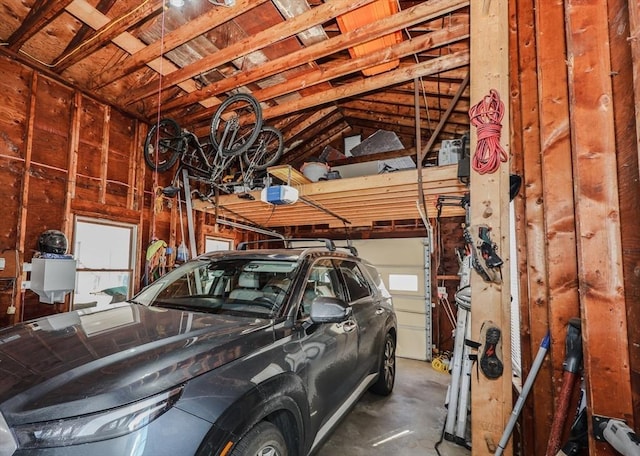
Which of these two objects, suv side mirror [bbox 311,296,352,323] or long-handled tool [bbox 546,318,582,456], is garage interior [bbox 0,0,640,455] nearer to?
long-handled tool [bbox 546,318,582,456]

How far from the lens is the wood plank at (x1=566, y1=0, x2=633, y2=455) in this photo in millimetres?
1397

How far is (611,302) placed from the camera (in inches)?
55.8

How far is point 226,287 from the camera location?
234 cm

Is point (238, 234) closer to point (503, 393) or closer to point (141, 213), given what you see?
point (141, 213)

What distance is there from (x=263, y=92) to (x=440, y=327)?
5673 millimetres

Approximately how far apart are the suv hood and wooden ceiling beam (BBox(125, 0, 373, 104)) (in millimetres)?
2730

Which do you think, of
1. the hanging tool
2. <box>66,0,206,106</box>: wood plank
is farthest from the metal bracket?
<box>66,0,206,106</box>: wood plank

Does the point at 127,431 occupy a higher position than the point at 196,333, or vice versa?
the point at 196,333

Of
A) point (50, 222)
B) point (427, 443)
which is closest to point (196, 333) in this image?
point (427, 443)

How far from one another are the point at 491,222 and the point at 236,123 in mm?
3623

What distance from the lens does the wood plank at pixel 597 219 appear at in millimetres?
1397

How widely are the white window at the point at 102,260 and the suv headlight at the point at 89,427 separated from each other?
331cm

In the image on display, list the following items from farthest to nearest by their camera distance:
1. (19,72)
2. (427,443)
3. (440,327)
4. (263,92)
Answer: (440,327) → (263,92) → (19,72) → (427,443)

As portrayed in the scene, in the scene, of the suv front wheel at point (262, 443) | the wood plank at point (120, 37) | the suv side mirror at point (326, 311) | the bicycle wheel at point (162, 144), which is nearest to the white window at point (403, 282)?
the bicycle wheel at point (162, 144)
